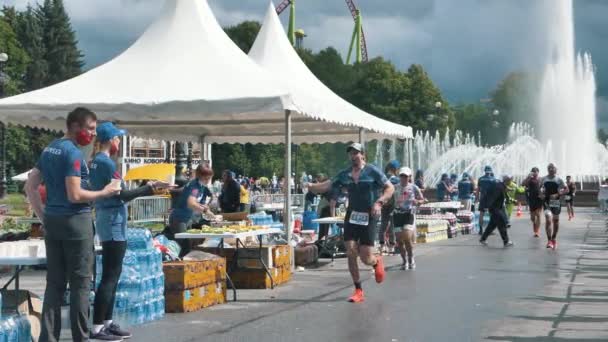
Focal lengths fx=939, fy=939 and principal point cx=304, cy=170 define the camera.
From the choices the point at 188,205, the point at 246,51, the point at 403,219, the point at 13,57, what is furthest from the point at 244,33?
the point at 188,205

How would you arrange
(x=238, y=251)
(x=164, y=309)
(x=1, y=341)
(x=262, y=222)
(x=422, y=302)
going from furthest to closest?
(x=262, y=222) → (x=238, y=251) → (x=422, y=302) → (x=164, y=309) → (x=1, y=341)

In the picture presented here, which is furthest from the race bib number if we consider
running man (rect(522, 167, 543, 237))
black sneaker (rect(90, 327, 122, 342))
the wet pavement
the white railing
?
the white railing

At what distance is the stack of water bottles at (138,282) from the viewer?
9.83 metres

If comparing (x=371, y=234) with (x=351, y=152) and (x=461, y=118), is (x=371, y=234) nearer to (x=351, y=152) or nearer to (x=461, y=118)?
(x=351, y=152)

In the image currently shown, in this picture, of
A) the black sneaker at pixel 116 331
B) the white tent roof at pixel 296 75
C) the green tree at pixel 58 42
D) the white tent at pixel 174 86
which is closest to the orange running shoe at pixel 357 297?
the white tent at pixel 174 86

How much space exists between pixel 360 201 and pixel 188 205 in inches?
98.1

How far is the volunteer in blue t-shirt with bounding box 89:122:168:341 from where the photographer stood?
859cm

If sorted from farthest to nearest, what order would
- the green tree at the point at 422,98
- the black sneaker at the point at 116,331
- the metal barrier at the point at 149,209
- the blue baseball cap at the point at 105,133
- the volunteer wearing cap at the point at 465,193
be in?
the green tree at the point at 422,98 < the volunteer wearing cap at the point at 465,193 < the metal barrier at the point at 149,209 < the black sneaker at the point at 116,331 < the blue baseball cap at the point at 105,133

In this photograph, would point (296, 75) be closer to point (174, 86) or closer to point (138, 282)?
point (174, 86)

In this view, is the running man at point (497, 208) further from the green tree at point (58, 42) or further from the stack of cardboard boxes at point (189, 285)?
the green tree at point (58, 42)

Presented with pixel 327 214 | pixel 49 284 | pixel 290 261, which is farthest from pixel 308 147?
pixel 49 284

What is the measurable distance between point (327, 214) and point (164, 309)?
32.0 feet

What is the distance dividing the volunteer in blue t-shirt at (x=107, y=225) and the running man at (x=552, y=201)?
1460 centimetres

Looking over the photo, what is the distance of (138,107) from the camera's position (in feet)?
47.8
